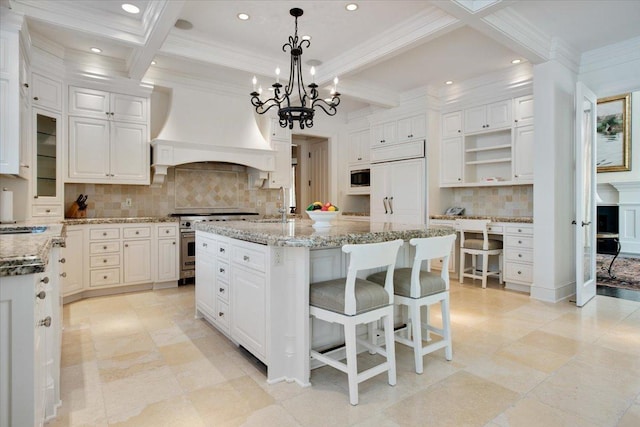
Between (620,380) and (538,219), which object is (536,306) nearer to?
(538,219)

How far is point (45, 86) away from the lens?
3.72 meters

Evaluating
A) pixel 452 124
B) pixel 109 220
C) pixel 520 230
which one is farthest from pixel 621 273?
pixel 109 220

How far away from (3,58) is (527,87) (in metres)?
5.40

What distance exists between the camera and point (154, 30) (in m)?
3.15

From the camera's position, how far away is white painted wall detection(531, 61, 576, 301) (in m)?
3.94

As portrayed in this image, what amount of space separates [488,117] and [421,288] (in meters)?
3.56

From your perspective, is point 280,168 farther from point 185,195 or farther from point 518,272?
point 518,272

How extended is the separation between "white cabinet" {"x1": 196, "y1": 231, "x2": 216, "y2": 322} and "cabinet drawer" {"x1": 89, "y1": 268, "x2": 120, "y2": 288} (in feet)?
4.86

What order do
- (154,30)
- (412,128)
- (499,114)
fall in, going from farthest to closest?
(412,128) → (499,114) → (154,30)

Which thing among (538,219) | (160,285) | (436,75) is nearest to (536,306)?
(538,219)

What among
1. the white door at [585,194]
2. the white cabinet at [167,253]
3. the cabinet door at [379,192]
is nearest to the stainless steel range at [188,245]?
the white cabinet at [167,253]

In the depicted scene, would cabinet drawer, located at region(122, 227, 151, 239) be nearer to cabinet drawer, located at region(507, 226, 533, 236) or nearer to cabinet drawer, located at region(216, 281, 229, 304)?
cabinet drawer, located at region(216, 281, 229, 304)

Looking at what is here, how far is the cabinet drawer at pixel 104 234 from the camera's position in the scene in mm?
4068

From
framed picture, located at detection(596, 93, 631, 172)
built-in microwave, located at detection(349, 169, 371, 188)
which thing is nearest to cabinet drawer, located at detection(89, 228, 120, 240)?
built-in microwave, located at detection(349, 169, 371, 188)
